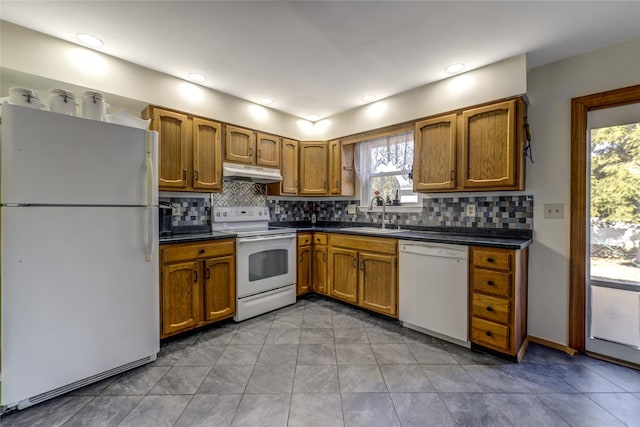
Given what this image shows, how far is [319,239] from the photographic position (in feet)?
10.9

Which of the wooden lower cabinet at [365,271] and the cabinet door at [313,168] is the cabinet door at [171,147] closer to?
the cabinet door at [313,168]

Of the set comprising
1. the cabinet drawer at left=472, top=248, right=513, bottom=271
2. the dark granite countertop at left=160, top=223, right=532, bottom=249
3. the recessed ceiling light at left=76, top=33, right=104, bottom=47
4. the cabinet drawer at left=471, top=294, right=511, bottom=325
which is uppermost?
the recessed ceiling light at left=76, top=33, right=104, bottom=47

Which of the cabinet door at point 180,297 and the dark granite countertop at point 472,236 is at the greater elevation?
the dark granite countertop at point 472,236

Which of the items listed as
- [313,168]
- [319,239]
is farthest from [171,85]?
[319,239]

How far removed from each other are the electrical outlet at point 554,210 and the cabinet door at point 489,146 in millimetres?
414

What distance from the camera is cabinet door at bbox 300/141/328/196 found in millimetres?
3592

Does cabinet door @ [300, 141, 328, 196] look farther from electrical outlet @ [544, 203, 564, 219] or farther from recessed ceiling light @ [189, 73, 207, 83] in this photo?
electrical outlet @ [544, 203, 564, 219]

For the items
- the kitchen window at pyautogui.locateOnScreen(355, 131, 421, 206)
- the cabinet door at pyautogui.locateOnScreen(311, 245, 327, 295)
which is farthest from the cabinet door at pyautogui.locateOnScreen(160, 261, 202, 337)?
the kitchen window at pyautogui.locateOnScreen(355, 131, 421, 206)

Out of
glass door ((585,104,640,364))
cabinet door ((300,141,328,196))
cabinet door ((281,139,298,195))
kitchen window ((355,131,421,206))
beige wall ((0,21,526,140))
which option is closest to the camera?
beige wall ((0,21,526,140))

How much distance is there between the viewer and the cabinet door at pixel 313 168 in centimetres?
359

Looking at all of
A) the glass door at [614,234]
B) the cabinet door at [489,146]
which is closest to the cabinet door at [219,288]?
the cabinet door at [489,146]

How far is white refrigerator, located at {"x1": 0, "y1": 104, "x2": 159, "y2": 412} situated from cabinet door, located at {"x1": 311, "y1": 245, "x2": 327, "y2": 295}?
5.97ft

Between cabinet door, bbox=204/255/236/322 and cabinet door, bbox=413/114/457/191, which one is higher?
cabinet door, bbox=413/114/457/191

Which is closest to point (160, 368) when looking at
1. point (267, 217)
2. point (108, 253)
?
point (108, 253)
